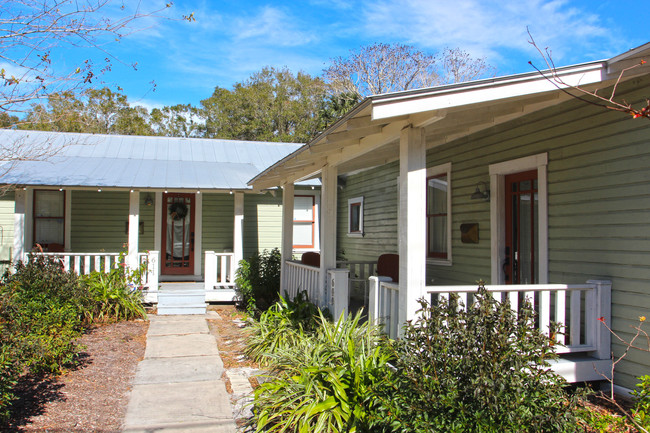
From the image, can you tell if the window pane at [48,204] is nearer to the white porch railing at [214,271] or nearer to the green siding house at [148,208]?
the green siding house at [148,208]

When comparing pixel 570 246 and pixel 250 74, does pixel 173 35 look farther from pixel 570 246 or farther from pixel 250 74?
pixel 250 74

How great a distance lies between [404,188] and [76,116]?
4.61 metres

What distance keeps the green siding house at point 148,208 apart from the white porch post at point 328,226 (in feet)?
14.9

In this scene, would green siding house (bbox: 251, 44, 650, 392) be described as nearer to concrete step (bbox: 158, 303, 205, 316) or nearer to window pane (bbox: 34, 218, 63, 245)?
concrete step (bbox: 158, 303, 205, 316)

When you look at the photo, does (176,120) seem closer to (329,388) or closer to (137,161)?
(137,161)

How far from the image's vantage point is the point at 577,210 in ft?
17.4

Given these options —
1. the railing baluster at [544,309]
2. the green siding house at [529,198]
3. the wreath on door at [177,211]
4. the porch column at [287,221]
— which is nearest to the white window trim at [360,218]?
the porch column at [287,221]

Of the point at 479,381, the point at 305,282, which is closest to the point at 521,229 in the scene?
the point at 305,282

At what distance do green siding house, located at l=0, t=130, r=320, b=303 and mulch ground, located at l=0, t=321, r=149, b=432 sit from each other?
358 cm

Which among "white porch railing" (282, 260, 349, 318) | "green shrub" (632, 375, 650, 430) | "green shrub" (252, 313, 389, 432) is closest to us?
"green shrub" (632, 375, 650, 430)

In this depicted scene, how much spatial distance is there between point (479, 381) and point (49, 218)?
11.6 meters

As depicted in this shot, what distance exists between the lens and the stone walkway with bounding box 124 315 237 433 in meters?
4.71

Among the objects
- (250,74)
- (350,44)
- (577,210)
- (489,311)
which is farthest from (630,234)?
(250,74)

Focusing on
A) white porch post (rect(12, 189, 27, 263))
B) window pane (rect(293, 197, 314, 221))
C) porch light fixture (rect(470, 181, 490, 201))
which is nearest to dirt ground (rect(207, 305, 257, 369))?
window pane (rect(293, 197, 314, 221))
